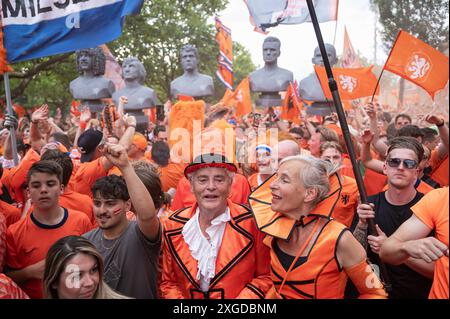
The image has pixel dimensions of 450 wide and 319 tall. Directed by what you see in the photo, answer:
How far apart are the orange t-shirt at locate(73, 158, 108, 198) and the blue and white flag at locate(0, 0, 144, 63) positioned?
109cm

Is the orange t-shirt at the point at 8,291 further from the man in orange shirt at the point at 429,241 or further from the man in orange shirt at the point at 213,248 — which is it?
the man in orange shirt at the point at 429,241

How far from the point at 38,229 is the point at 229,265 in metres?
1.32

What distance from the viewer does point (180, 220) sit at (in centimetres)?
267

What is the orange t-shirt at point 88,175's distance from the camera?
3.95 meters

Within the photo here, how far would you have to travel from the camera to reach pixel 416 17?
4.56 meters

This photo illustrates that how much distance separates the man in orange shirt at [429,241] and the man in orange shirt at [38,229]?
1.93m

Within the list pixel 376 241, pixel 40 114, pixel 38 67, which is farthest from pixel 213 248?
pixel 38 67

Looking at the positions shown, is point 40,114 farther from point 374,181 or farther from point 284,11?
point 374,181

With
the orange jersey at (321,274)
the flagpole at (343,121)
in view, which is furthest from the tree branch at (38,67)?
the orange jersey at (321,274)

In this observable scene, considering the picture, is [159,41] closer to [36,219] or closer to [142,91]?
[142,91]

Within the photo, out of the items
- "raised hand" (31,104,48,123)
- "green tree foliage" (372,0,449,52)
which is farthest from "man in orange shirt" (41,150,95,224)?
"green tree foliage" (372,0,449,52)

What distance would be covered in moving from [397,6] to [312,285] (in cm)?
399

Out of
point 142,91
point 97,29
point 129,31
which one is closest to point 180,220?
point 97,29

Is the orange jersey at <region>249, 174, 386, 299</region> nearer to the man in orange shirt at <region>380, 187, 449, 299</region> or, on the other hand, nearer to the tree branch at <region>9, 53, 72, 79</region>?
the man in orange shirt at <region>380, 187, 449, 299</region>
